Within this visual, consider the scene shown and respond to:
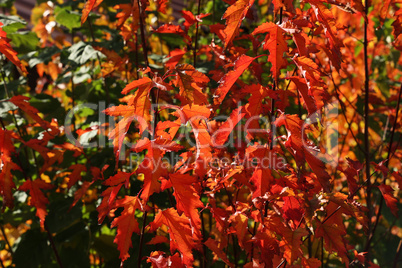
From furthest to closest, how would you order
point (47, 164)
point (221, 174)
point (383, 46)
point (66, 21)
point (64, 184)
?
point (383, 46) < point (64, 184) < point (66, 21) < point (47, 164) < point (221, 174)

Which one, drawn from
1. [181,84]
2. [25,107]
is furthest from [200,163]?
[25,107]

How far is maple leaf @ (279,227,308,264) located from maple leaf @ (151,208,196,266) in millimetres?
268

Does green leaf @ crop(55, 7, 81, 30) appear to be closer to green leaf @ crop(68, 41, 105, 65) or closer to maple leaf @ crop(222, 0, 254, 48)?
green leaf @ crop(68, 41, 105, 65)

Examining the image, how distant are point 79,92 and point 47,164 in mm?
693

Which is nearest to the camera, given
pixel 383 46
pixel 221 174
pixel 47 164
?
pixel 221 174

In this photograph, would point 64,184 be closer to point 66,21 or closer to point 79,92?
point 79,92

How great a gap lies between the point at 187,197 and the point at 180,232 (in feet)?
0.47

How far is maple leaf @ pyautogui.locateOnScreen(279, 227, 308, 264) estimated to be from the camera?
42.6 inches

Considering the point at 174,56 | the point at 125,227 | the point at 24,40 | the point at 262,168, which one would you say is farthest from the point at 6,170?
the point at 24,40

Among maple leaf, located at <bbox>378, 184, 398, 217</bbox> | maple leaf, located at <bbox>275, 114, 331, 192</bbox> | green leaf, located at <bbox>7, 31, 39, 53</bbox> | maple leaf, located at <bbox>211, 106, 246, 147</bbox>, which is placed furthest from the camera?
green leaf, located at <bbox>7, 31, 39, 53</bbox>

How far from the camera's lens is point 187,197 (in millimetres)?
1121

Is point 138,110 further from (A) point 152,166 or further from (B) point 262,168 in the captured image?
(B) point 262,168

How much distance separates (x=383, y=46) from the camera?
11.6ft

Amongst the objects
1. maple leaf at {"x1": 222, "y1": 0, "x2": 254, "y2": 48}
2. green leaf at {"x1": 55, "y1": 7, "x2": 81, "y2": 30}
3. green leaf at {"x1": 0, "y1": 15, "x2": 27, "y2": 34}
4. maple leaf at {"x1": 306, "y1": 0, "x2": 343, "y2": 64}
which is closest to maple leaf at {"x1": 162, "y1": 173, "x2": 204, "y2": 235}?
maple leaf at {"x1": 222, "y1": 0, "x2": 254, "y2": 48}
